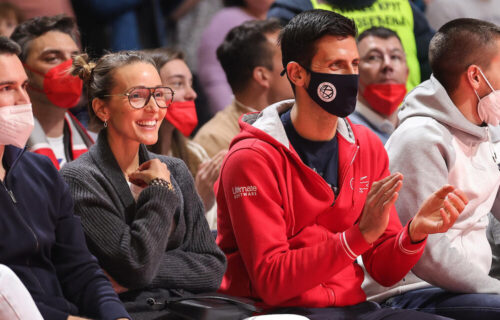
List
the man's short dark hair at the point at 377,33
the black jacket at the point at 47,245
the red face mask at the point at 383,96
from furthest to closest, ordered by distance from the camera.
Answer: the man's short dark hair at the point at 377,33 → the red face mask at the point at 383,96 → the black jacket at the point at 47,245

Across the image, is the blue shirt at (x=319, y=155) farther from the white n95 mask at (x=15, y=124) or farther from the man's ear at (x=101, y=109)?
the white n95 mask at (x=15, y=124)

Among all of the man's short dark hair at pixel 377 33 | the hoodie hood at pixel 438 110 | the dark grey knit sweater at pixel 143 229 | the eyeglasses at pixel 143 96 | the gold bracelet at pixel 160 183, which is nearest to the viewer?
the dark grey knit sweater at pixel 143 229

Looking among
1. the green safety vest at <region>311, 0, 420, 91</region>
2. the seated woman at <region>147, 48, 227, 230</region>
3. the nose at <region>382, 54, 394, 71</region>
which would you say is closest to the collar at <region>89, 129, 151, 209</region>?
the seated woman at <region>147, 48, 227, 230</region>

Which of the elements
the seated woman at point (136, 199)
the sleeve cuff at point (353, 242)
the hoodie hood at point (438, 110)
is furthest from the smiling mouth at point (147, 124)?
the hoodie hood at point (438, 110)

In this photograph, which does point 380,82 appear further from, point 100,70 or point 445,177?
point 100,70

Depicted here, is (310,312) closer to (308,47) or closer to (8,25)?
(308,47)

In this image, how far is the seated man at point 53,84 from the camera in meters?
4.24

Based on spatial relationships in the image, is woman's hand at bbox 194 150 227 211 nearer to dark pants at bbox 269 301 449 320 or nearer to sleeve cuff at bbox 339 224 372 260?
dark pants at bbox 269 301 449 320

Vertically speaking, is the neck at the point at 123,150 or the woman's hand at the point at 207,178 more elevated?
the neck at the point at 123,150

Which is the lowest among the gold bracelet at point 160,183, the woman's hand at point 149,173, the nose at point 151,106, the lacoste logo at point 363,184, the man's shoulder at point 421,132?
the lacoste logo at point 363,184

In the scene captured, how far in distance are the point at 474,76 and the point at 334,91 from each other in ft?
2.70

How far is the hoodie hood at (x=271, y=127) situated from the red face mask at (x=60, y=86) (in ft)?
4.19

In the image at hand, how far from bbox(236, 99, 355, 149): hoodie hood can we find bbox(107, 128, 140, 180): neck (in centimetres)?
42

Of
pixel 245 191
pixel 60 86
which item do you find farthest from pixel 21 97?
pixel 60 86
